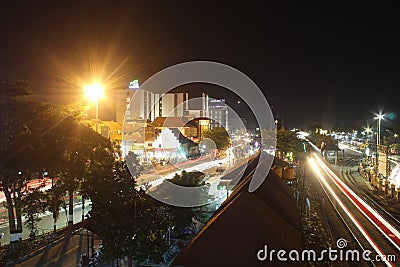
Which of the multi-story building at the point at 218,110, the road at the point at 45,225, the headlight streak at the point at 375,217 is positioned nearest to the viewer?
the road at the point at 45,225

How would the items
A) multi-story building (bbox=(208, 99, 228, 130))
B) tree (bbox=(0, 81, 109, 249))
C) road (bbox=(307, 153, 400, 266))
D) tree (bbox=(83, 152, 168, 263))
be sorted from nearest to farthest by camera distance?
tree (bbox=(83, 152, 168, 263))
tree (bbox=(0, 81, 109, 249))
road (bbox=(307, 153, 400, 266))
multi-story building (bbox=(208, 99, 228, 130))

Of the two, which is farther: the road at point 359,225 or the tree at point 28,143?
the road at point 359,225

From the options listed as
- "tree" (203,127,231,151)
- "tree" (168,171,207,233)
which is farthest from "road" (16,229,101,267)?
"tree" (203,127,231,151)

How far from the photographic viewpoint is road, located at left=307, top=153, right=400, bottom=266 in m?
14.0

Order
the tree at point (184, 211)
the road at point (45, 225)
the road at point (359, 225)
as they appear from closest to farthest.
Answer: the tree at point (184, 211) → the road at point (359, 225) → the road at point (45, 225)

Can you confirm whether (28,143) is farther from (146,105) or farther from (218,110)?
(218,110)

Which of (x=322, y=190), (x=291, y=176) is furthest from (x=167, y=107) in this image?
(x=291, y=176)

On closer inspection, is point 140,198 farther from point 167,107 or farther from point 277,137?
point 167,107

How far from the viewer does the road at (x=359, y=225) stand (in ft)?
45.8

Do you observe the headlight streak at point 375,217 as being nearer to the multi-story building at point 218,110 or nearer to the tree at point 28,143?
the tree at point 28,143

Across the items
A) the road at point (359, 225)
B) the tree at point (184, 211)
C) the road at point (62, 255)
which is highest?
the tree at point (184, 211)

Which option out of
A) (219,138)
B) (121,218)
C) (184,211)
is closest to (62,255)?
(121,218)

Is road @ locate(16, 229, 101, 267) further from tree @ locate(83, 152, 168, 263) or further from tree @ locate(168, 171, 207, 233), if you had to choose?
tree @ locate(168, 171, 207, 233)

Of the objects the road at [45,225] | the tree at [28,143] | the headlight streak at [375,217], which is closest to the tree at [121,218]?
the tree at [28,143]
